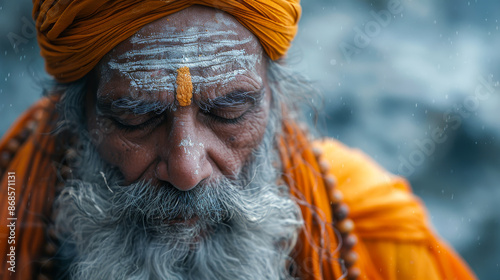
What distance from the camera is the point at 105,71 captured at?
1571 millimetres

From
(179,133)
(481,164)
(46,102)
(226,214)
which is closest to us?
(179,133)

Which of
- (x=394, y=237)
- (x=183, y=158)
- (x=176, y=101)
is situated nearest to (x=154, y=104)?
(x=176, y=101)

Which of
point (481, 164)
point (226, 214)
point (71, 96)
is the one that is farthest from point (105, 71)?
point (481, 164)

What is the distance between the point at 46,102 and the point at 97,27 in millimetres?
749

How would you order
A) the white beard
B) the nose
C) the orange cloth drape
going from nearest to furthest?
the nose
the white beard
the orange cloth drape

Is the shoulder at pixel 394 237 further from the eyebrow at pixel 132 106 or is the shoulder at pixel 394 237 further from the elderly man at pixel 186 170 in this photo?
the eyebrow at pixel 132 106

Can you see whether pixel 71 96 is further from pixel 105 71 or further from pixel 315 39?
pixel 315 39

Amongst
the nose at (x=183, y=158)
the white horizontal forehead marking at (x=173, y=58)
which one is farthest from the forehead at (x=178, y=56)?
the nose at (x=183, y=158)

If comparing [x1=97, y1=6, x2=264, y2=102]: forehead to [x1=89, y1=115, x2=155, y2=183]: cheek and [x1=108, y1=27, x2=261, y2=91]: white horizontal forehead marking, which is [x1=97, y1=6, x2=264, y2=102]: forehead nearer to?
[x1=108, y1=27, x2=261, y2=91]: white horizontal forehead marking

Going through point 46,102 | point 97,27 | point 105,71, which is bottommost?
point 46,102

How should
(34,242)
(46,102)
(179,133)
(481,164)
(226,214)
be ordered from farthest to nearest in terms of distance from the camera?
1. (481,164)
2. (46,102)
3. (34,242)
4. (226,214)
5. (179,133)

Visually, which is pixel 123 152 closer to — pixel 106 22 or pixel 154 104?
pixel 154 104

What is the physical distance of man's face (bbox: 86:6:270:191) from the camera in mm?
1479

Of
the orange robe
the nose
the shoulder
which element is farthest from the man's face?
the shoulder
